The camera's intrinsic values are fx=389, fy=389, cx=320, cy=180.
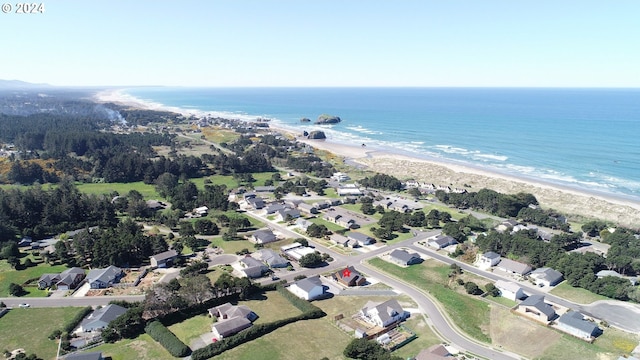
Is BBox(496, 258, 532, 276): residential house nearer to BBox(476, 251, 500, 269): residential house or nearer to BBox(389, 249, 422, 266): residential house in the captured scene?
BBox(476, 251, 500, 269): residential house

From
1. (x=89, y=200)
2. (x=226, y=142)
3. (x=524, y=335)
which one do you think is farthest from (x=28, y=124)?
(x=524, y=335)

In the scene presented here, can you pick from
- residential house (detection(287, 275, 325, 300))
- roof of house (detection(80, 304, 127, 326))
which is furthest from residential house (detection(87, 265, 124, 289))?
residential house (detection(287, 275, 325, 300))

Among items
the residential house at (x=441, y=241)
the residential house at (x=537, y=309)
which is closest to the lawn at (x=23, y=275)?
the residential house at (x=441, y=241)

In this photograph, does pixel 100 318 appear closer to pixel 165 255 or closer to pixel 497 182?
pixel 165 255

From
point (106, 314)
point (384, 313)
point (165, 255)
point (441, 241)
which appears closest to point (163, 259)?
point (165, 255)

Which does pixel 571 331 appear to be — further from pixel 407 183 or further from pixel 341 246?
pixel 407 183

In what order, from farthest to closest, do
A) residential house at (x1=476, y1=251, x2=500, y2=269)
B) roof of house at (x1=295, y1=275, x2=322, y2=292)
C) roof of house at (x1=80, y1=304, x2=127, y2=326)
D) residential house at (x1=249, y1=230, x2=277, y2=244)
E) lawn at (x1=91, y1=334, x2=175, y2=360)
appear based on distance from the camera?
residential house at (x1=249, y1=230, x2=277, y2=244) → residential house at (x1=476, y1=251, x2=500, y2=269) → roof of house at (x1=295, y1=275, x2=322, y2=292) → roof of house at (x1=80, y1=304, x2=127, y2=326) → lawn at (x1=91, y1=334, x2=175, y2=360)

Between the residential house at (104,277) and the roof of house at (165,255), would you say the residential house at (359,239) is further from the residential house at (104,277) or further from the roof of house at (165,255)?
the residential house at (104,277)
